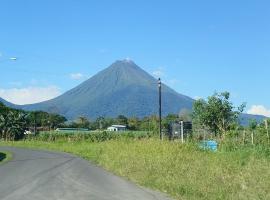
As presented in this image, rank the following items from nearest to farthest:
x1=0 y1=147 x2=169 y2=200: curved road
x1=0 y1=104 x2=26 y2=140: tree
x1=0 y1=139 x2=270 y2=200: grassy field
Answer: x1=0 y1=139 x2=270 y2=200: grassy field, x1=0 y1=147 x2=169 y2=200: curved road, x1=0 y1=104 x2=26 y2=140: tree

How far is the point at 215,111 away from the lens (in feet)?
202

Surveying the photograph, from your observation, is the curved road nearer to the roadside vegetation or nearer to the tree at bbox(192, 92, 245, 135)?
the roadside vegetation

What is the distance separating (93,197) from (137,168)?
795cm

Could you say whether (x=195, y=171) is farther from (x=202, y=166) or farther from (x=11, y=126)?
(x=11, y=126)

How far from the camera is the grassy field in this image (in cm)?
1377

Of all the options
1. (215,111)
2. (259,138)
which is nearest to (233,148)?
(259,138)

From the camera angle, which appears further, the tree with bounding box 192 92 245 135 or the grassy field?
the tree with bounding box 192 92 245 135

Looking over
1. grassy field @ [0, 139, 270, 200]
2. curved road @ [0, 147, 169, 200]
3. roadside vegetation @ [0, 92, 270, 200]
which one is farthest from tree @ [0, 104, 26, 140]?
curved road @ [0, 147, 169, 200]

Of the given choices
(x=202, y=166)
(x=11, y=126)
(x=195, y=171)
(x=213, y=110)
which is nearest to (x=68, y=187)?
(x=195, y=171)

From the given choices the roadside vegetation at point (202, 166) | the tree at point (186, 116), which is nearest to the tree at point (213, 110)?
the tree at point (186, 116)

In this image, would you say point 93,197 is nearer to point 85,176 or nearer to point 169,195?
point 169,195

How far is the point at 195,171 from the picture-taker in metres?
17.5

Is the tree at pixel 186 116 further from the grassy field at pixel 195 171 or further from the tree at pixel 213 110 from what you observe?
the grassy field at pixel 195 171

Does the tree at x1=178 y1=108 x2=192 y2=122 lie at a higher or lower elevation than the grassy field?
higher
